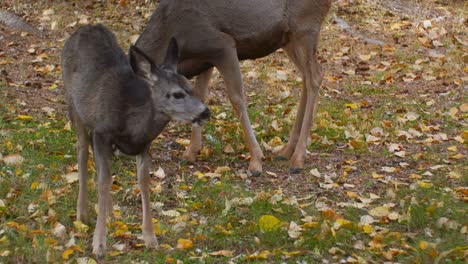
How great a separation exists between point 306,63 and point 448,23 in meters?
5.35

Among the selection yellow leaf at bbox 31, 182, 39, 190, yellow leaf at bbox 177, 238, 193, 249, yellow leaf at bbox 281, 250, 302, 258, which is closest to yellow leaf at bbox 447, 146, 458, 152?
yellow leaf at bbox 281, 250, 302, 258

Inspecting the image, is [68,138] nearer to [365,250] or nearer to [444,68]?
[365,250]

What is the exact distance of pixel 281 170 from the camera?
26.9 feet

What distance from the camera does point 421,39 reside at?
12523 millimetres

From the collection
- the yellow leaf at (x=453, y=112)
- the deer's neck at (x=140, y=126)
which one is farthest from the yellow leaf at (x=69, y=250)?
the yellow leaf at (x=453, y=112)

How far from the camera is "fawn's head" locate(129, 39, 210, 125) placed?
5652 millimetres

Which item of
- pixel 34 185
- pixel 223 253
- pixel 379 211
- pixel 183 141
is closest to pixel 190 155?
pixel 183 141

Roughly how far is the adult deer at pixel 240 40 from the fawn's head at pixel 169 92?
7.03ft

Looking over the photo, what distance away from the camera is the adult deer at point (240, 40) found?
26.0 feet

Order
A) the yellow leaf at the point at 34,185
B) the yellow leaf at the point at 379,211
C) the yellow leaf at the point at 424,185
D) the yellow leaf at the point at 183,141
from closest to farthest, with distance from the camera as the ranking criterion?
the yellow leaf at the point at 379,211 < the yellow leaf at the point at 34,185 < the yellow leaf at the point at 424,185 < the yellow leaf at the point at 183,141

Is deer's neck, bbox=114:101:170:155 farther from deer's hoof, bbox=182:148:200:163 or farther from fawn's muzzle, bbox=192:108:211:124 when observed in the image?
deer's hoof, bbox=182:148:200:163

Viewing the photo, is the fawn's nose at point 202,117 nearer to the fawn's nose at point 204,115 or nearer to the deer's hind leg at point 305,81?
the fawn's nose at point 204,115

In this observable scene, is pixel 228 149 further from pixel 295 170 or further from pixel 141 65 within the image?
pixel 141 65

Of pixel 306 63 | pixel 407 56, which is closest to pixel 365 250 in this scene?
pixel 306 63
